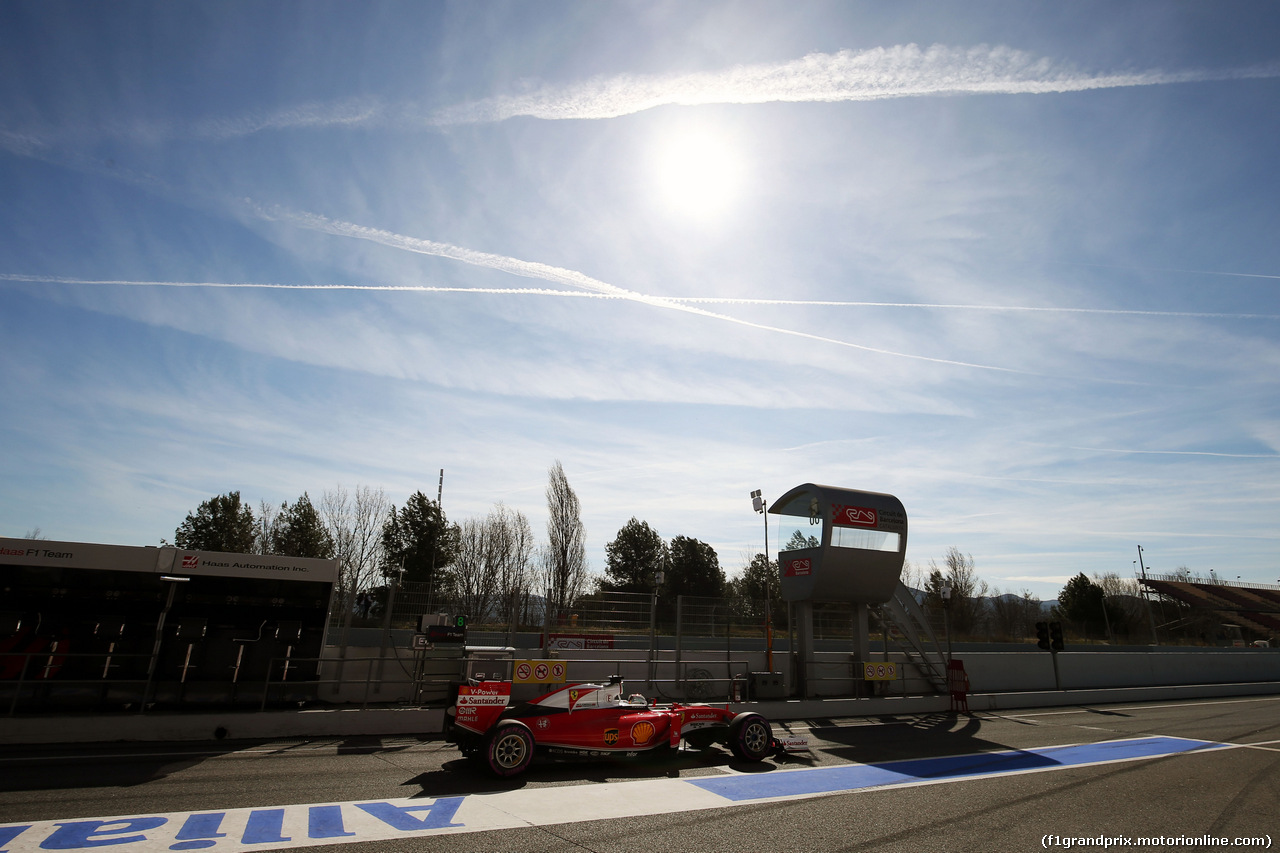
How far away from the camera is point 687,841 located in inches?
236

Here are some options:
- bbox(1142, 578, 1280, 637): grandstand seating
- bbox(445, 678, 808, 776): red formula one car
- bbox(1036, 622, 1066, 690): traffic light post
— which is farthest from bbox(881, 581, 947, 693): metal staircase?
bbox(1142, 578, 1280, 637): grandstand seating

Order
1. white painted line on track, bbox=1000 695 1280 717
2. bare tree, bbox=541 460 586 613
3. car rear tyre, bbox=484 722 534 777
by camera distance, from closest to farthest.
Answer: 1. car rear tyre, bbox=484 722 534 777
2. white painted line on track, bbox=1000 695 1280 717
3. bare tree, bbox=541 460 586 613

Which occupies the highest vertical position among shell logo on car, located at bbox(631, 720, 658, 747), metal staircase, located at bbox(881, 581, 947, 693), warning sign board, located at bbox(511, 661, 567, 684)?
metal staircase, located at bbox(881, 581, 947, 693)

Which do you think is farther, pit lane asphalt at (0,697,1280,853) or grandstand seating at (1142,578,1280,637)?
grandstand seating at (1142,578,1280,637)

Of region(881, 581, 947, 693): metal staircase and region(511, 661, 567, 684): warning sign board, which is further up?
region(881, 581, 947, 693): metal staircase

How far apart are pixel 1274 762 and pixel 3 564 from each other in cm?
2174

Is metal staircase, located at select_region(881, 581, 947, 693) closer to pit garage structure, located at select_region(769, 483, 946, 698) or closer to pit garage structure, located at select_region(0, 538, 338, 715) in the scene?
pit garage structure, located at select_region(769, 483, 946, 698)

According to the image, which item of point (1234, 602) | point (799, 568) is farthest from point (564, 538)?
point (1234, 602)

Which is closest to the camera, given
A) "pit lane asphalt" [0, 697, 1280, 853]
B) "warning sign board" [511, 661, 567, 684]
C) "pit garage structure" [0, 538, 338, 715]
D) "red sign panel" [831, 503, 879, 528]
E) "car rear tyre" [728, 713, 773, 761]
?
"pit lane asphalt" [0, 697, 1280, 853]

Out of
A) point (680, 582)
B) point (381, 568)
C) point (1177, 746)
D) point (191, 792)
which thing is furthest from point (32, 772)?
point (680, 582)

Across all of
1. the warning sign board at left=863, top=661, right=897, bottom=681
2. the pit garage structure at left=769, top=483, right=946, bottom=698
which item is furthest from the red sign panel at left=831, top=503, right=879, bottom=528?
the warning sign board at left=863, top=661, right=897, bottom=681

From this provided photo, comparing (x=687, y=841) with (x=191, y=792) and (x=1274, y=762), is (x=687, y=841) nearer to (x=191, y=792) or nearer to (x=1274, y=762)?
(x=191, y=792)

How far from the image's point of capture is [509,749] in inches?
341

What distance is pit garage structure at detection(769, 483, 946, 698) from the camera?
1756 cm
